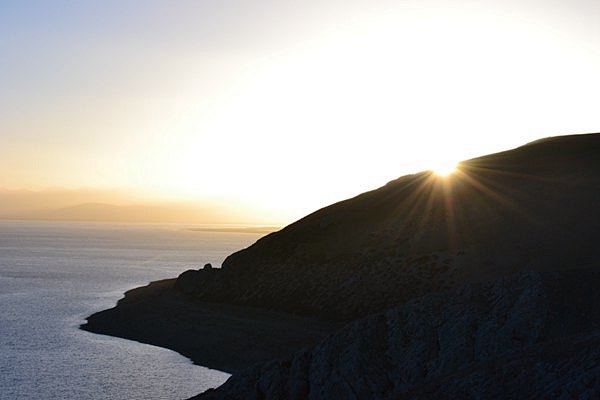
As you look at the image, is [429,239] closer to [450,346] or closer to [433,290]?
[433,290]

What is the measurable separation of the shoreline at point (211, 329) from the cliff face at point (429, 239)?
3915mm

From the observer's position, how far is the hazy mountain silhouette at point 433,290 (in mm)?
30203

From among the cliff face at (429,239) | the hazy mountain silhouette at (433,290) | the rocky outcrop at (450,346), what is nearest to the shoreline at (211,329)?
the hazy mountain silhouette at (433,290)

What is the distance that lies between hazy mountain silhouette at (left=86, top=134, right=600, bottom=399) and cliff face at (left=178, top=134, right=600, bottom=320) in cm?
23

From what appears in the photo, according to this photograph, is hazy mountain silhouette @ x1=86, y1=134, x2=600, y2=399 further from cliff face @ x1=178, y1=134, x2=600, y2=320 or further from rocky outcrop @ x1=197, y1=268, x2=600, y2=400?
cliff face @ x1=178, y1=134, x2=600, y2=320

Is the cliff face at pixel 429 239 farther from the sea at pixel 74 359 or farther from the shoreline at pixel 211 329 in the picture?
the sea at pixel 74 359

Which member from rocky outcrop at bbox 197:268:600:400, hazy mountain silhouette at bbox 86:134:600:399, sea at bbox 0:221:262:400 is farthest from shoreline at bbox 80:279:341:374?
rocky outcrop at bbox 197:268:600:400

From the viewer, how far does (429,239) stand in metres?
80.1

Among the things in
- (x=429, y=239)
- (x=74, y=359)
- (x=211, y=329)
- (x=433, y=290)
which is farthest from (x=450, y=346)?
(x=429, y=239)

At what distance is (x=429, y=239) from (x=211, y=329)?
29.9m

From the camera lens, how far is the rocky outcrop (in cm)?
2719

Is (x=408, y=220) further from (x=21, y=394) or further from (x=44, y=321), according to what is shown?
(x=21, y=394)

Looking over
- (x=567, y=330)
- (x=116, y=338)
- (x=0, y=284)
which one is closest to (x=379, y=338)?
(x=567, y=330)

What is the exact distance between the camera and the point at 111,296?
10012 cm
